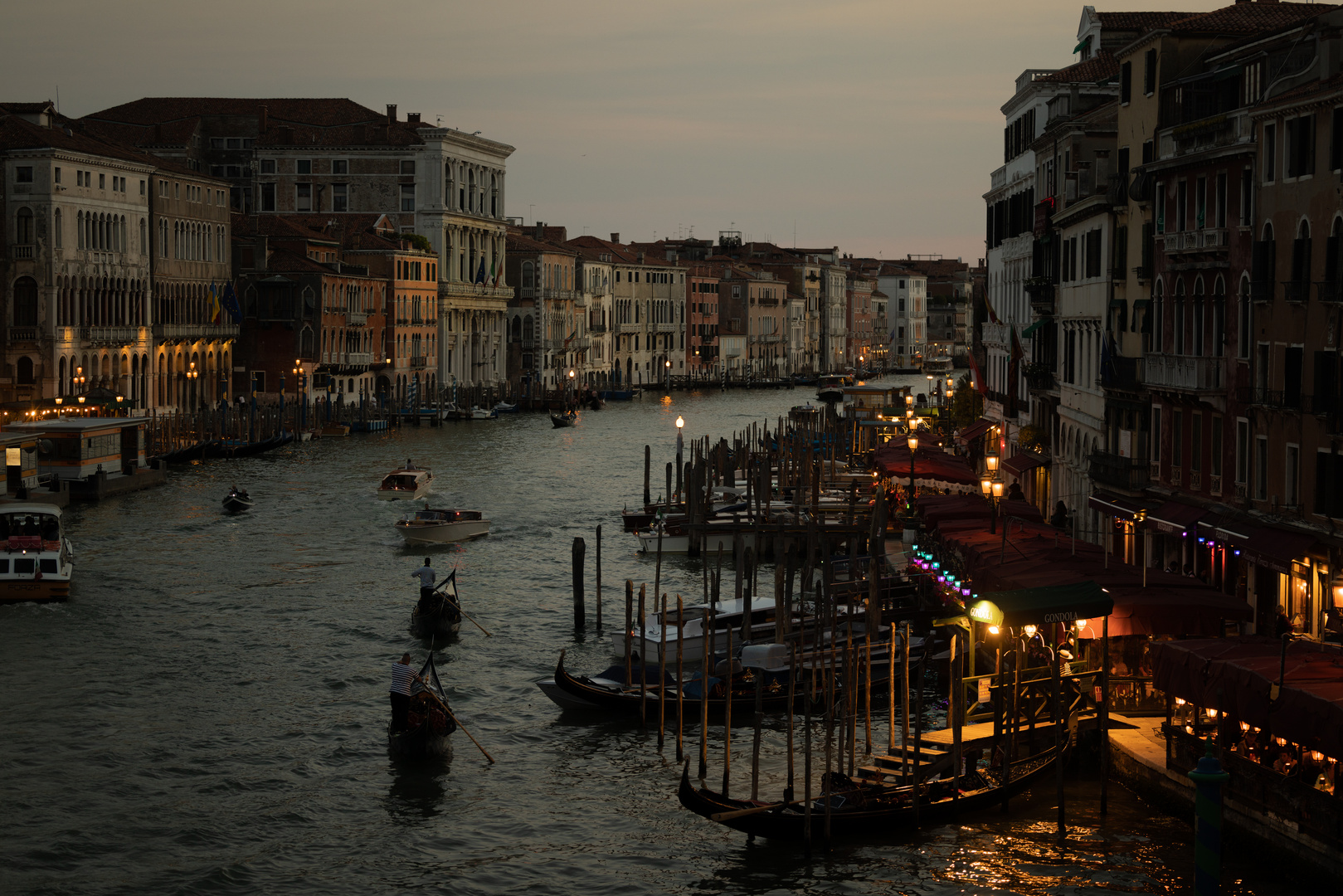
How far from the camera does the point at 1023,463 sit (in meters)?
31.3

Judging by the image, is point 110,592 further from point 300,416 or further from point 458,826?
point 300,416

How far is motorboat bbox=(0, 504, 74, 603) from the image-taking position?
82.9 feet

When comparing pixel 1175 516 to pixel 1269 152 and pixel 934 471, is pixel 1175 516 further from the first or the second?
pixel 934 471

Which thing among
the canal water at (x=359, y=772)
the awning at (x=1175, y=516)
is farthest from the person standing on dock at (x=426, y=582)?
the awning at (x=1175, y=516)

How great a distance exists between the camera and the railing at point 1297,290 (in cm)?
1759

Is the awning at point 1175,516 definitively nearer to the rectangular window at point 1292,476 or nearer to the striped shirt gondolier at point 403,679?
the rectangular window at point 1292,476

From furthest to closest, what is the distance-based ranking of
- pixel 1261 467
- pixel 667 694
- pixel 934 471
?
1. pixel 934 471
2. pixel 1261 467
3. pixel 667 694

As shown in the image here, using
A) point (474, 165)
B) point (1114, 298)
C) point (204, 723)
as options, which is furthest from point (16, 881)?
point (474, 165)

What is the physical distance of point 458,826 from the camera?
15.6 m

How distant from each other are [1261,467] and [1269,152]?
134 inches

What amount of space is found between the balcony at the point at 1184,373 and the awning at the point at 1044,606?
17.7 ft

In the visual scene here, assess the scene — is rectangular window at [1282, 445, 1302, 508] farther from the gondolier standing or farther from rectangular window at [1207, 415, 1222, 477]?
the gondolier standing

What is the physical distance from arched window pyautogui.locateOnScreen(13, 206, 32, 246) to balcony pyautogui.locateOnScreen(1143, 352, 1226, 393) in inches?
1525

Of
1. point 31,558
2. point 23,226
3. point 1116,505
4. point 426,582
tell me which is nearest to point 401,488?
point 31,558
